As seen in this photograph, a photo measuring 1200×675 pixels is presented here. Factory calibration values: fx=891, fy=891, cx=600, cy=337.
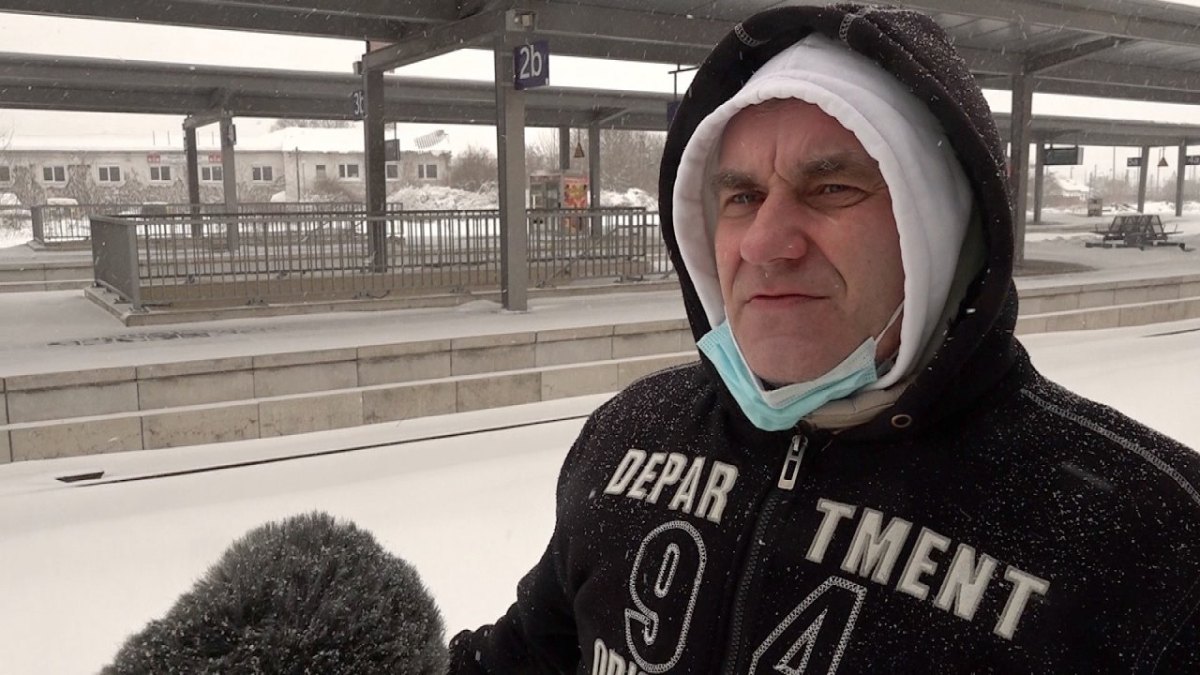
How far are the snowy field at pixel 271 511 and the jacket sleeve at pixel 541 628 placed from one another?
1.93 meters

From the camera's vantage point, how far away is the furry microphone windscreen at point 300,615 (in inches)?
37.7

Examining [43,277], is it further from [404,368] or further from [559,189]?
[404,368]

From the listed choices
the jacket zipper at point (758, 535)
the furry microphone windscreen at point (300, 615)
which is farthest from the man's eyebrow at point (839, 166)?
the furry microphone windscreen at point (300, 615)

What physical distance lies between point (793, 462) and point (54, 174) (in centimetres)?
5427

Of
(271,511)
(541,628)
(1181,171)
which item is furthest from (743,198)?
(1181,171)

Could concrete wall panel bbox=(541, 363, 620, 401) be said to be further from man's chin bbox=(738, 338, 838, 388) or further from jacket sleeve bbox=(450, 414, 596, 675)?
man's chin bbox=(738, 338, 838, 388)

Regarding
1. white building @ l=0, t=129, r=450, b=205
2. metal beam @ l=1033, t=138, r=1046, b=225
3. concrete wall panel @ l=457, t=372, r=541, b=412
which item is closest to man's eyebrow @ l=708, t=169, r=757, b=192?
concrete wall panel @ l=457, t=372, r=541, b=412

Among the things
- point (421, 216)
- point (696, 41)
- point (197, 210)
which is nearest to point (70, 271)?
point (197, 210)

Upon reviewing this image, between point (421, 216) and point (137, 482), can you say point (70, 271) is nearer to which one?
point (421, 216)

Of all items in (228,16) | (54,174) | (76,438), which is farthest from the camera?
(54,174)

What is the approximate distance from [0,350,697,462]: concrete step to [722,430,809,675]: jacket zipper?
19.3 ft

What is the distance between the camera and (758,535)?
48.1 inches

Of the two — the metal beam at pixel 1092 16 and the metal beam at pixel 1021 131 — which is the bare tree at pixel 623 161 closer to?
the metal beam at pixel 1021 131

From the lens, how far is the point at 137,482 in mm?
5781
